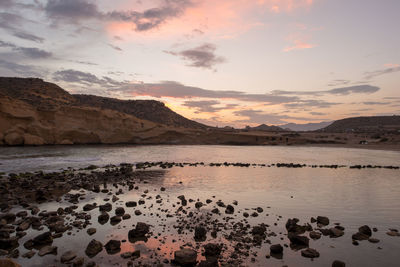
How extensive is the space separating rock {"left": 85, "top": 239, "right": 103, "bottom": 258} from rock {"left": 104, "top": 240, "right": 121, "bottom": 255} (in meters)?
0.22

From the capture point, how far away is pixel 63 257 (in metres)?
8.39

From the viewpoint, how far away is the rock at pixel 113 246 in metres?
9.09

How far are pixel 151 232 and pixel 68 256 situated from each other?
3107mm

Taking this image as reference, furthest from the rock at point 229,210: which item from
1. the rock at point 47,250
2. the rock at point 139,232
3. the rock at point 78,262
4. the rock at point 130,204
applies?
the rock at point 47,250

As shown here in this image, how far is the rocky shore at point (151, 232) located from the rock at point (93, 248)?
0.11ft

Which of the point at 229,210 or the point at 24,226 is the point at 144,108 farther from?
the point at 24,226

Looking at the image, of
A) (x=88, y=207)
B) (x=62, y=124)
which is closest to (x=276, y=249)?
(x=88, y=207)

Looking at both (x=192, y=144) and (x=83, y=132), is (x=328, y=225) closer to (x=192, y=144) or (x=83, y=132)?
(x=83, y=132)

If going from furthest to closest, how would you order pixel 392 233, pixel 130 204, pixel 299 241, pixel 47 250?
pixel 130 204, pixel 392 233, pixel 299 241, pixel 47 250

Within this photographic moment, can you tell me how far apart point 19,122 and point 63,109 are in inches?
400

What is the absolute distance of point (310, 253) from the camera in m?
8.94

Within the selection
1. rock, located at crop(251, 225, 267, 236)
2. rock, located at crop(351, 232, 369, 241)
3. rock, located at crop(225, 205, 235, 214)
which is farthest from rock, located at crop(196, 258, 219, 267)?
rock, located at crop(351, 232, 369, 241)

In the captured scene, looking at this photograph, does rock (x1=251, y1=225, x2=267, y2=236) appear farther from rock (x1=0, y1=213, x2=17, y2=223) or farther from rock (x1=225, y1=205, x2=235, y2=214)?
rock (x1=0, y1=213, x2=17, y2=223)

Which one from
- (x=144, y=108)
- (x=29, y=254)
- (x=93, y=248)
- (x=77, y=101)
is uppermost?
(x=144, y=108)
